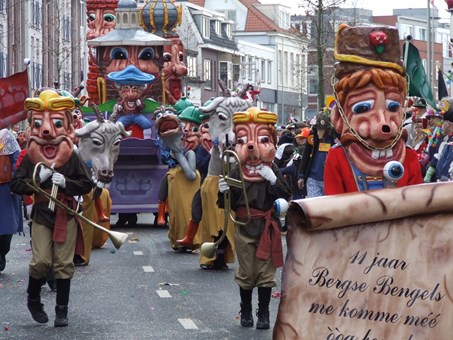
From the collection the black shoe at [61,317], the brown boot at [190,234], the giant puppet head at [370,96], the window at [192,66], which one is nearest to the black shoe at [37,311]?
the black shoe at [61,317]

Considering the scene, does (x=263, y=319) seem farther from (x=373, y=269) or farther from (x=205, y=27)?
(x=205, y=27)

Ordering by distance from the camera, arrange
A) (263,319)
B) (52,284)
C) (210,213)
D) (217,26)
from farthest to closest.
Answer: (217,26)
(210,213)
(52,284)
(263,319)

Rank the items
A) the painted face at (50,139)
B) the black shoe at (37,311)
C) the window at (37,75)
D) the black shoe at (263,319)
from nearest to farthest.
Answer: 1. the black shoe at (263,319)
2. the black shoe at (37,311)
3. the painted face at (50,139)
4. the window at (37,75)

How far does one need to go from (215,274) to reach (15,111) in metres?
3.48

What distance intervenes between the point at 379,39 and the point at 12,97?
479cm

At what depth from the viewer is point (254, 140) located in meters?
12.6

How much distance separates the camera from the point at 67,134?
12539 millimetres

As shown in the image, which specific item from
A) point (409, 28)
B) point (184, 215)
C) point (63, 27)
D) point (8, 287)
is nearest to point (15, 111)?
point (8, 287)

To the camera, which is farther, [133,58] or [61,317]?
[133,58]

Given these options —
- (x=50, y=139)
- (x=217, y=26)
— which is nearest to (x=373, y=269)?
(x=50, y=139)

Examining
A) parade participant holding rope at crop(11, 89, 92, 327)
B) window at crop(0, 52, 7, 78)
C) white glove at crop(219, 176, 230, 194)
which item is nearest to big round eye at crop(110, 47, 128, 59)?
parade participant holding rope at crop(11, 89, 92, 327)

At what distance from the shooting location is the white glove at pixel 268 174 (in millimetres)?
12328

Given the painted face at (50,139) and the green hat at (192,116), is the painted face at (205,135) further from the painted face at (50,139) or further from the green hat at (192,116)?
the painted face at (50,139)

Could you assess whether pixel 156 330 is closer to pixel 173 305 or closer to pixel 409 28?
pixel 173 305
